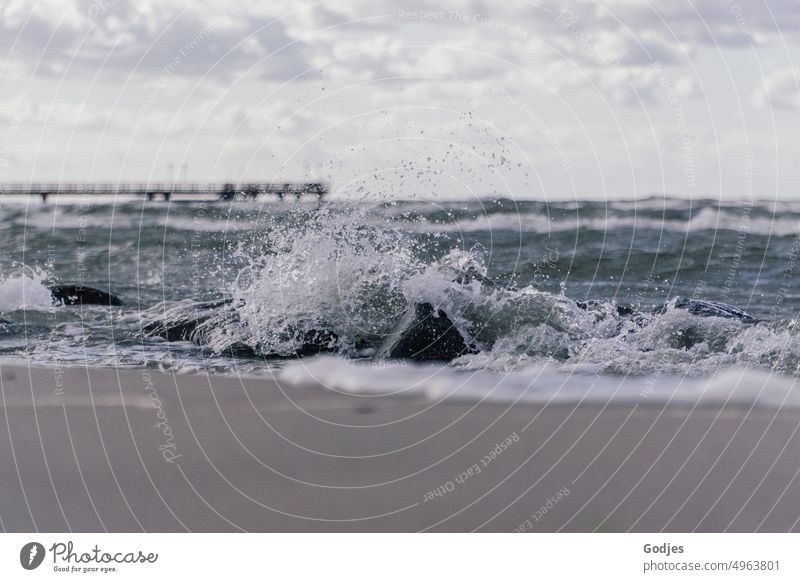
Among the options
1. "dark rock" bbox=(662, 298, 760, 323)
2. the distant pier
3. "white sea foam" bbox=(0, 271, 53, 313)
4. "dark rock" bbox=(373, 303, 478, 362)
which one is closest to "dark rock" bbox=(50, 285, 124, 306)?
"white sea foam" bbox=(0, 271, 53, 313)

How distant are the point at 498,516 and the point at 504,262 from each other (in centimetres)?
532

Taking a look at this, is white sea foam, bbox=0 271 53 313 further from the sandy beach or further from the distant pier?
the sandy beach

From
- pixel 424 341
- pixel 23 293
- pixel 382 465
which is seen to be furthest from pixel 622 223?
pixel 382 465

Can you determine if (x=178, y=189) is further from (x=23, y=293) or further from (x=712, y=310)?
(x=712, y=310)

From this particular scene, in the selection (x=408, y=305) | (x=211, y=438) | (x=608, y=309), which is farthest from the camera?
(x=608, y=309)

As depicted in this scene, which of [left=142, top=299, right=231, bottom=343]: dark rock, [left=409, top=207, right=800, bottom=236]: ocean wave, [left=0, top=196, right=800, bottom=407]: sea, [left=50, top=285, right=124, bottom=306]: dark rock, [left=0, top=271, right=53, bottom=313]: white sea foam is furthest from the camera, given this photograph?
[left=409, top=207, right=800, bottom=236]: ocean wave

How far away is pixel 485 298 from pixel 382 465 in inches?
89.5

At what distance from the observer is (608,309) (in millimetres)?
7371

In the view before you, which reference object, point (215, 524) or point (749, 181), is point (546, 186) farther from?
point (215, 524)

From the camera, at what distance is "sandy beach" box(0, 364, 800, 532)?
14.4ft

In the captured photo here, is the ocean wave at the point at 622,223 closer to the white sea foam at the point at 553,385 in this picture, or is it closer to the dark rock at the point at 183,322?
the dark rock at the point at 183,322

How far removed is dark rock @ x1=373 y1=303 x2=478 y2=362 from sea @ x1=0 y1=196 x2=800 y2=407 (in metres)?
0.09
